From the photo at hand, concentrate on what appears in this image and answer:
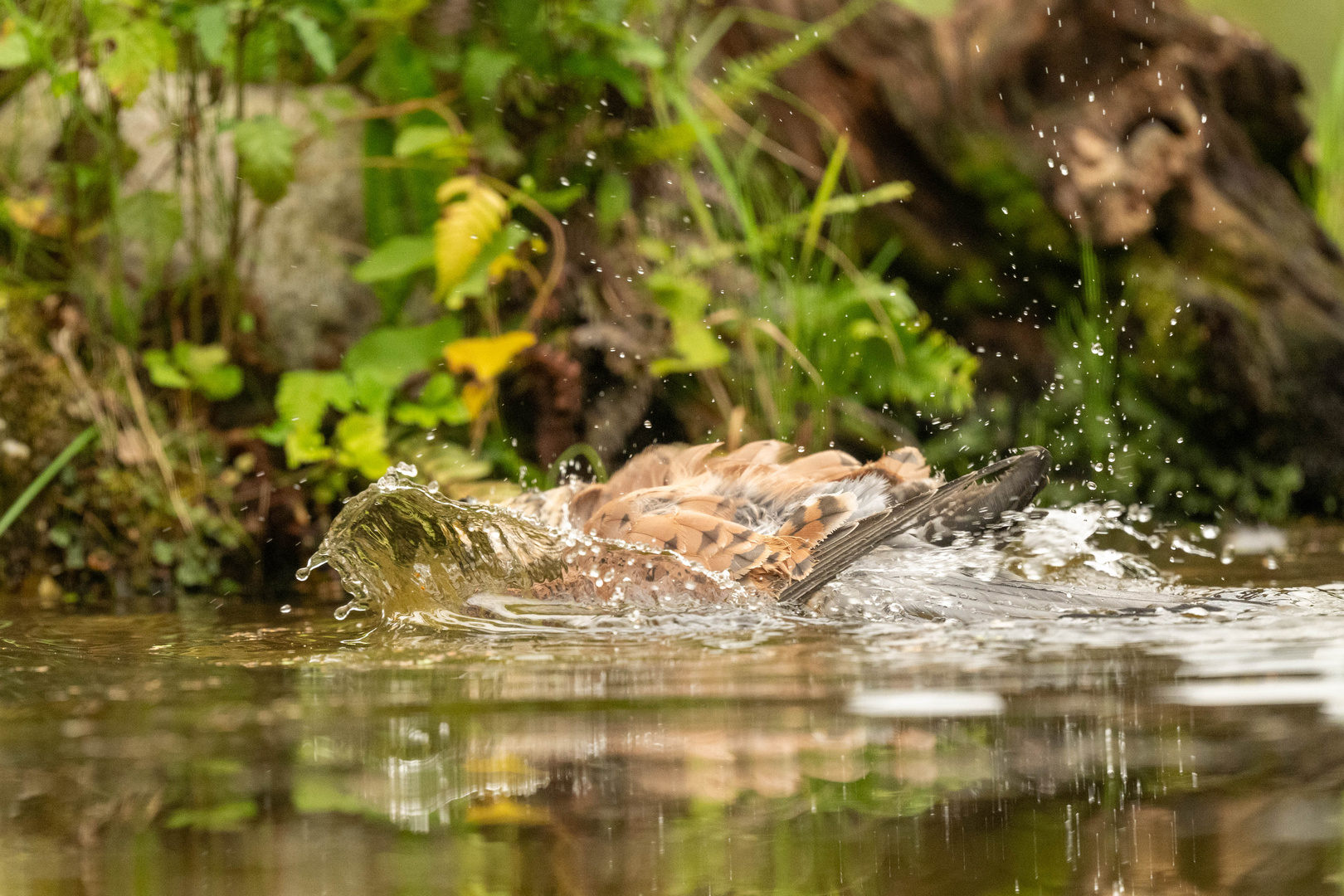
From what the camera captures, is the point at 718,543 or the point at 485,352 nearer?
the point at 718,543

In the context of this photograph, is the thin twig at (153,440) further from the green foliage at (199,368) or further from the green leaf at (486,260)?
the green leaf at (486,260)

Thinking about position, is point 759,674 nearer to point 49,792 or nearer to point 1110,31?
point 49,792

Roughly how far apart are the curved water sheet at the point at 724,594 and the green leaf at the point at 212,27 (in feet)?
5.00

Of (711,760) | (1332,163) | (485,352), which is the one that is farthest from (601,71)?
(1332,163)

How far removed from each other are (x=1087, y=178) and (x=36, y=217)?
13.3 feet

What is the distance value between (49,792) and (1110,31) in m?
5.12

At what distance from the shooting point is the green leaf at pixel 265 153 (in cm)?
352

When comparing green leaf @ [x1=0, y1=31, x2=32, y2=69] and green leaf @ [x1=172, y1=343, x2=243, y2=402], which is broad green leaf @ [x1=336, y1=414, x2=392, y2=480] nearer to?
green leaf @ [x1=172, y1=343, x2=243, y2=402]

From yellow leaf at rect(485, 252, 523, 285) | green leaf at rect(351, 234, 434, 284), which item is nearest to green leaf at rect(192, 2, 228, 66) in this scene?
green leaf at rect(351, 234, 434, 284)

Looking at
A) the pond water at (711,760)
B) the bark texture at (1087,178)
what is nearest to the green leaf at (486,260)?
the bark texture at (1087,178)

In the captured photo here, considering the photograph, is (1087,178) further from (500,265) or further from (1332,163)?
(500,265)

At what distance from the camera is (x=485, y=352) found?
12.6ft

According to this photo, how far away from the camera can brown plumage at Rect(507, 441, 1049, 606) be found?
233cm

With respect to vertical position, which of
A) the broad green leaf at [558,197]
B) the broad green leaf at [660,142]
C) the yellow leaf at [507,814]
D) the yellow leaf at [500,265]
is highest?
the broad green leaf at [660,142]
